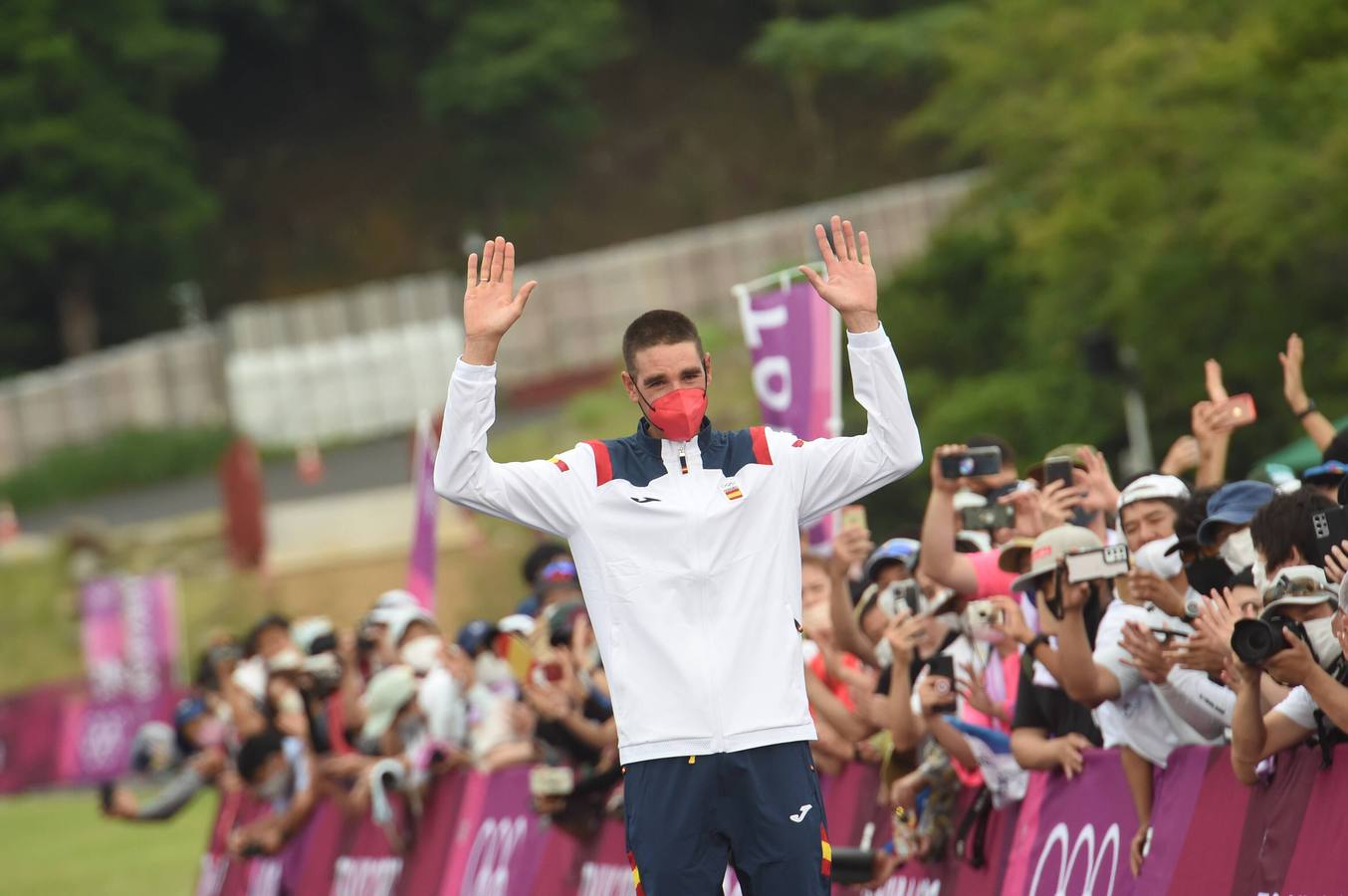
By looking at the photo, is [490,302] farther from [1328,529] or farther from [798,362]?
[798,362]

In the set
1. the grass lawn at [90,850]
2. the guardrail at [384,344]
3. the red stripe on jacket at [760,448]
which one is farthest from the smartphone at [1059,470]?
the guardrail at [384,344]

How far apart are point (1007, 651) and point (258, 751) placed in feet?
22.2

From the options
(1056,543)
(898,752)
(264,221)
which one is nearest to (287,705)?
(898,752)

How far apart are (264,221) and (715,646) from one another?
58119 millimetres

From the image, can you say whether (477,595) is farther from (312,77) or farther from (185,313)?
(312,77)

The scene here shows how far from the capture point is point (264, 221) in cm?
6288

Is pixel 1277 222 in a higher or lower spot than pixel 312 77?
lower

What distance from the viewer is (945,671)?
8.46m

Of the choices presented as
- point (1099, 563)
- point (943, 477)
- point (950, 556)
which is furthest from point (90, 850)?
point (1099, 563)

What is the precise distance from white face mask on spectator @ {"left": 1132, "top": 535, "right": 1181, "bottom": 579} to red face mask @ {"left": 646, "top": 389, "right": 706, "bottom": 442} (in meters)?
2.13

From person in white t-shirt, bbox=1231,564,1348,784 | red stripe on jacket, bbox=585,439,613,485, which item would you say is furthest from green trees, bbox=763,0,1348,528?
red stripe on jacket, bbox=585,439,613,485

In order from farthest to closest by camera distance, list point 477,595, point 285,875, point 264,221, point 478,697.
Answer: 1. point 264,221
2. point 477,595
3. point 285,875
4. point 478,697

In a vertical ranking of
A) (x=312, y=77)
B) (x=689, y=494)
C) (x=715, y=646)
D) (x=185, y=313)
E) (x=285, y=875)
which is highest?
(x=312, y=77)

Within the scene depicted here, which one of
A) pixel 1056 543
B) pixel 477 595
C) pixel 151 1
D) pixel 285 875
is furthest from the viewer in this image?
pixel 151 1
